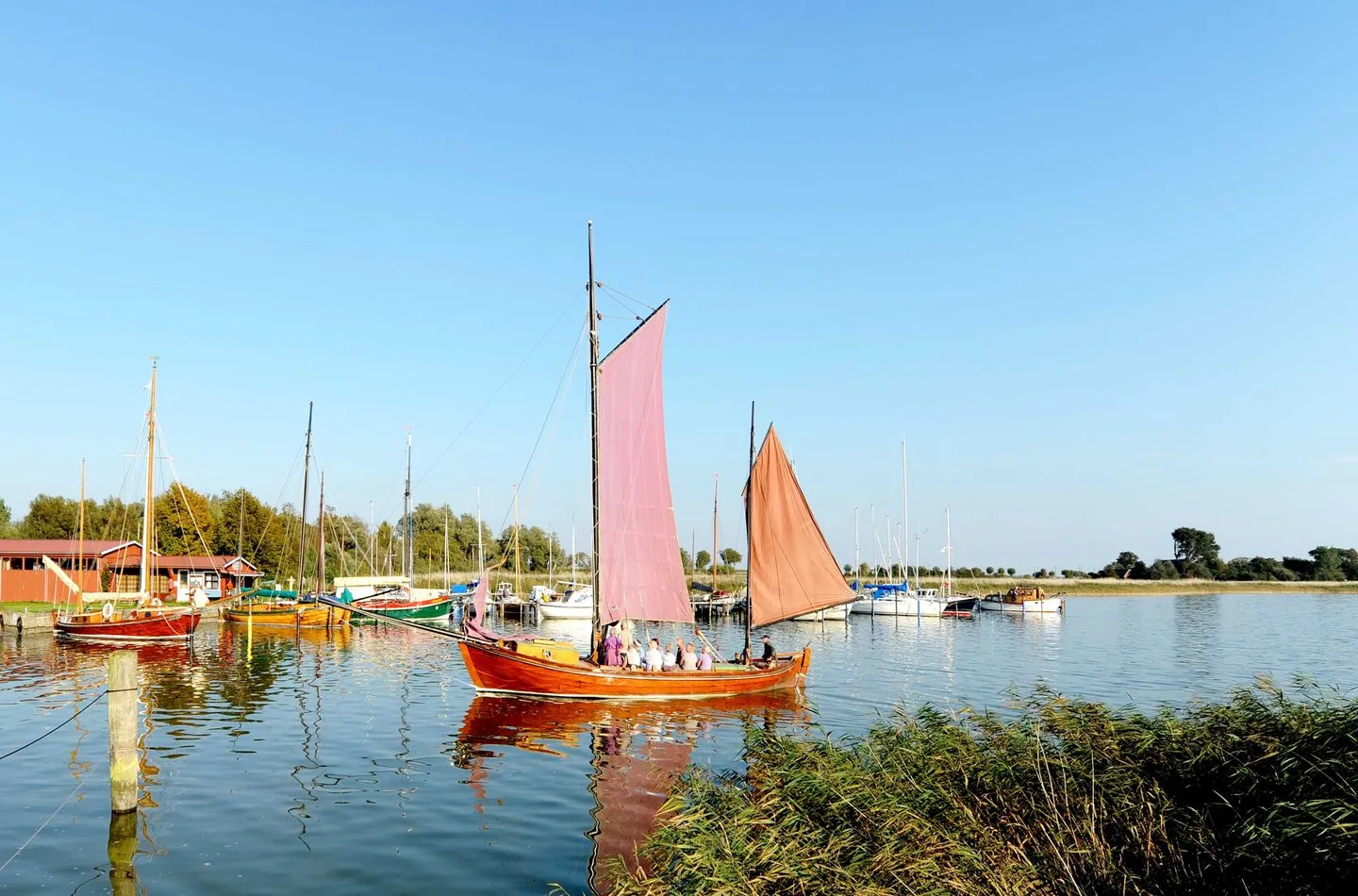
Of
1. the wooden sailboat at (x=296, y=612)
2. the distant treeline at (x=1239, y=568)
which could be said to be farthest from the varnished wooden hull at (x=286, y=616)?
the distant treeline at (x=1239, y=568)

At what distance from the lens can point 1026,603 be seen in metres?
90.2

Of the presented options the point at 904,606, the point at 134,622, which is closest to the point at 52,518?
the point at 134,622

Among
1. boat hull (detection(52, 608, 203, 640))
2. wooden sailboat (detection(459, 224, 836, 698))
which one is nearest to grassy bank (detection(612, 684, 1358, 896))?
wooden sailboat (detection(459, 224, 836, 698))

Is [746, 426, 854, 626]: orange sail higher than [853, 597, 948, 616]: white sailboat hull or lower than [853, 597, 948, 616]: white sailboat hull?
higher

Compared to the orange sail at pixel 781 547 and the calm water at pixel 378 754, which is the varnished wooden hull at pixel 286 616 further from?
the orange sail at pixel 781 547

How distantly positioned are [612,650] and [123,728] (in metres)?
17.0

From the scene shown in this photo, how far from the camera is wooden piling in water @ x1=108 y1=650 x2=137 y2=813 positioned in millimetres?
15594

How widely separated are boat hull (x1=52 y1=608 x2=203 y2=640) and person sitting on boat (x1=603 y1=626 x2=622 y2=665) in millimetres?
26342

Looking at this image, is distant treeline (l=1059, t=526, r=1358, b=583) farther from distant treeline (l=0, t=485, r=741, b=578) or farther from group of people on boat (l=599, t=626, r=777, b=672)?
group of people on boat (l=599, t=626, r=777, b=672)

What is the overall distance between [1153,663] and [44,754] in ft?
159

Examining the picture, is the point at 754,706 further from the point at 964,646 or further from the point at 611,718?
the point at 964,646

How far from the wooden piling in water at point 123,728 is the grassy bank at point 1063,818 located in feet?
31.5

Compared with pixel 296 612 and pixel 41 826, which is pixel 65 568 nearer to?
pixel 296 612

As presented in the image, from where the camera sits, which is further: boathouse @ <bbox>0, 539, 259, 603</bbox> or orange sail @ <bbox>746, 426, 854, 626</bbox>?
boathouse @ <bbox>0, 539, 259, 603</bbox>
